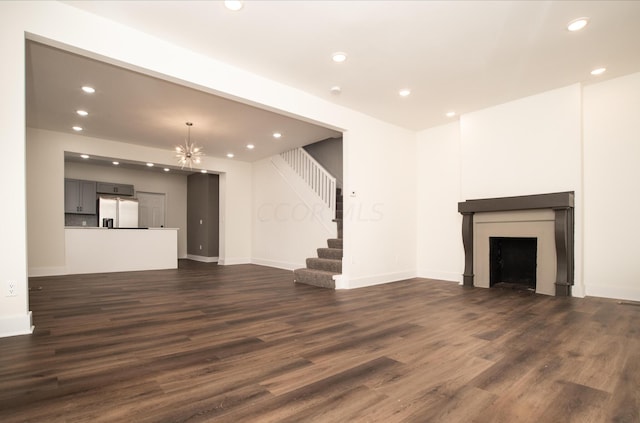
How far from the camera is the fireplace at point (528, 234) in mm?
4309

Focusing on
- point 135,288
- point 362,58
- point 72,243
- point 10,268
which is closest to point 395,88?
point 362,58

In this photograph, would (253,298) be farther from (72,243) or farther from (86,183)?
(86,183)

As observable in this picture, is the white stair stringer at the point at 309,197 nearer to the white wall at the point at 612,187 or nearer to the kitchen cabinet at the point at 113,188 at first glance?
the white wall at the point at 612,187

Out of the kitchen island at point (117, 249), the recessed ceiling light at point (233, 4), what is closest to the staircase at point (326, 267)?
the kitchen island at point (117, 249)

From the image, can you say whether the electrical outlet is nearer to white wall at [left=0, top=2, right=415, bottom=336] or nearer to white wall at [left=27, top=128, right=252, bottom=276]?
white wall at [left=0, top=2, right=415, bottom=336]

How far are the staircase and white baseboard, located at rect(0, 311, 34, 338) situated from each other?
3.57 metres

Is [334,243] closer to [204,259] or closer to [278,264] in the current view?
[278,264]

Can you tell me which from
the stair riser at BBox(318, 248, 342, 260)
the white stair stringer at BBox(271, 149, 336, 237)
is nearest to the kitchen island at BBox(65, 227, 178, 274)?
the white stair stringer at BBox(271, 149, 336, 237)

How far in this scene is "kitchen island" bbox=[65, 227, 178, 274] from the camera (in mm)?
6629

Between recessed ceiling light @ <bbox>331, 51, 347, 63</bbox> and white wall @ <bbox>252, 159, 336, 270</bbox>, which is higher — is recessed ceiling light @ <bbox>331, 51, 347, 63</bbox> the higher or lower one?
the higher one

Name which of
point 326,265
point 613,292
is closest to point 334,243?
point 326,265

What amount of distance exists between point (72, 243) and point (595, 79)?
951cm

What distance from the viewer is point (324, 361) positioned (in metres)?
2.21

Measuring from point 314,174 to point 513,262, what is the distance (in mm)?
4062
